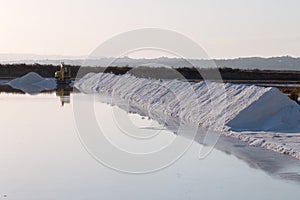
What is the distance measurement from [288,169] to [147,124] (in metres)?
6.32

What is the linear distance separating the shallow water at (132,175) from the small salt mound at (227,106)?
1820 millimetres

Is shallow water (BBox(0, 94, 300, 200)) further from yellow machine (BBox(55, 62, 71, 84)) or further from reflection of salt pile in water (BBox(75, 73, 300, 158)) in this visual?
yellow machine (BBox(55, 62, 71, 84))

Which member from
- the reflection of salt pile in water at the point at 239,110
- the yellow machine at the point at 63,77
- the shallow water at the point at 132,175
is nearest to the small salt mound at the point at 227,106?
the reflection of salt pile in water at the point at 239,110

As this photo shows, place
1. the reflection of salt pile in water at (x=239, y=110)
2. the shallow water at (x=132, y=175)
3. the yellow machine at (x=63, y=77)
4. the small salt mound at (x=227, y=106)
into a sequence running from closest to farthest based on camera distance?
the shallow water at (x=132, y=175), the reflection of salt pile in water at (x=239, y=110), the small salt mound at (x=227, y=106), the yellow machine at (x=63, y=77)

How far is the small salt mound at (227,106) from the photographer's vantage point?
528 inches

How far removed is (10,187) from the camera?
283 inches

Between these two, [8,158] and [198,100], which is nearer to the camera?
[8,158]

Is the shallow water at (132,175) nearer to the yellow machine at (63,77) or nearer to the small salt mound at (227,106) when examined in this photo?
the small salt mound at (227,106)

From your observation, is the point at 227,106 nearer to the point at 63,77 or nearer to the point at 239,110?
the point at 239,110

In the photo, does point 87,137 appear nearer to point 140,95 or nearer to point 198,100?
point 198,100

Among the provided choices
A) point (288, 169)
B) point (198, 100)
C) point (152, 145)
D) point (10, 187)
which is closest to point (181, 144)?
point (152, 145)

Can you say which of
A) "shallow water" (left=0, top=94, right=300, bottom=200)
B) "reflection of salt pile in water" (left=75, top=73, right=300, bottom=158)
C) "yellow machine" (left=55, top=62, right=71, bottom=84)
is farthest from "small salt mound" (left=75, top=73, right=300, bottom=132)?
"yellow machine" (left=55, top=62, right=71, bottom=84)

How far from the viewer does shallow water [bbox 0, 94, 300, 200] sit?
6.99m

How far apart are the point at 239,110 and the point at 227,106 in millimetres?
958
